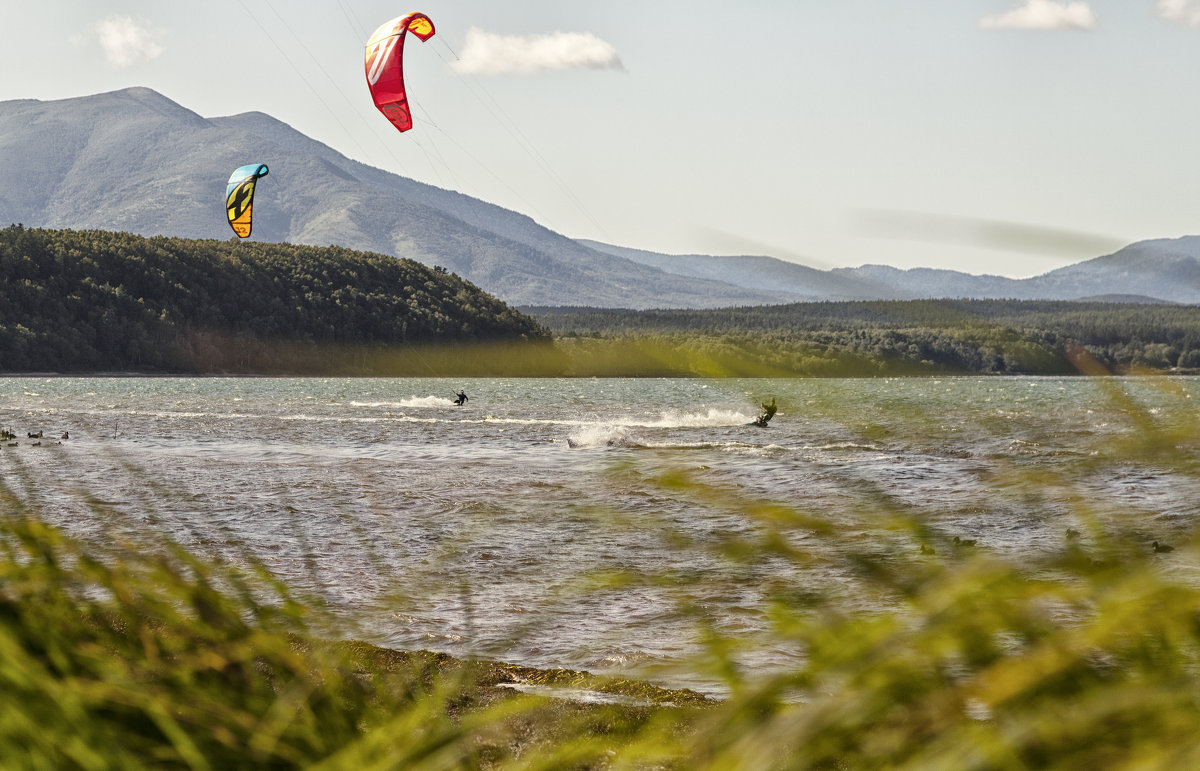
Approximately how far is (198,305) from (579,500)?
515ft

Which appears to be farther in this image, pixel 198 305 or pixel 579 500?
pixel 198 305

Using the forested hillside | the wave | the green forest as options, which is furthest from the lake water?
the forested hillside

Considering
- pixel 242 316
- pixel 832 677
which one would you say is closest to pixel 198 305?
pixel 242 316

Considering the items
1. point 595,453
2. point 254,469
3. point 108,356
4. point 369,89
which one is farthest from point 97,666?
point 108,356

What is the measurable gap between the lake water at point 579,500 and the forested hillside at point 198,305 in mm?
105639

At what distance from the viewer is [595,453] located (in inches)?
1342

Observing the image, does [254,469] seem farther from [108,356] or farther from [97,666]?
[108,356]

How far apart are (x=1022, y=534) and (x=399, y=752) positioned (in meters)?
17.2

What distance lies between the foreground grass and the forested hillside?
15066cm

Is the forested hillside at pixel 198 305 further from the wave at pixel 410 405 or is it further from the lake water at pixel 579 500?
the lake water at pixel 579 500

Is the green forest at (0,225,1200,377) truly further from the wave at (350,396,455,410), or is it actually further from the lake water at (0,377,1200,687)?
the lake water at (0,377,1200,687)

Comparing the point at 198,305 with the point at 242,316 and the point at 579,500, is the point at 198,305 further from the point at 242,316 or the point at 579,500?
the point at 579,500

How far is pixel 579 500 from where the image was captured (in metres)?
19.6

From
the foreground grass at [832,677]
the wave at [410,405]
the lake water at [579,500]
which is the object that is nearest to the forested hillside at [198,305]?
the wave at [410,405]
